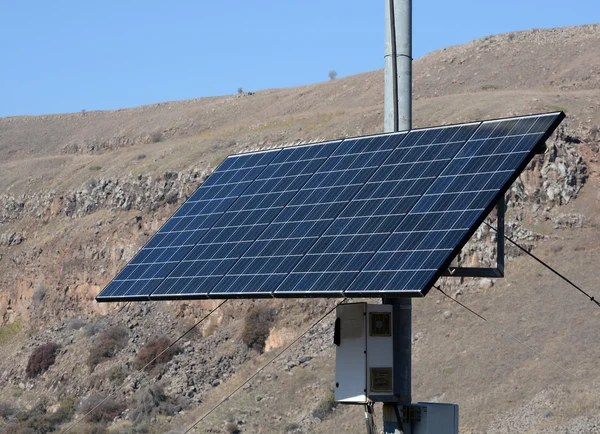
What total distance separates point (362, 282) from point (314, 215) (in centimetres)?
223

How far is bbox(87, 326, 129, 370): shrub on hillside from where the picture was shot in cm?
5281

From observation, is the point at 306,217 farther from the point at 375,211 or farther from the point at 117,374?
the point at 117,374

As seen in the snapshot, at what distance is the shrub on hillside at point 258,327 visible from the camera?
160ft

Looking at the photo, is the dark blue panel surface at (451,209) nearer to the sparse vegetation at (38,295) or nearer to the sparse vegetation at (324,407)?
the sparse vegetation at (324,407)

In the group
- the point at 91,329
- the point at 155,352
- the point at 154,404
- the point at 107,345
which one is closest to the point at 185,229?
the point at 154,404

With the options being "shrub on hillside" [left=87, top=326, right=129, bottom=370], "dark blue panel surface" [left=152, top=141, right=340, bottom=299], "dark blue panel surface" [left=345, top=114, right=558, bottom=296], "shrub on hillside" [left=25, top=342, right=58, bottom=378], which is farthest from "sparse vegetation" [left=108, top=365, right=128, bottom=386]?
"dark blue panel surface" [left=345, top=114, right=558, bottom=296]

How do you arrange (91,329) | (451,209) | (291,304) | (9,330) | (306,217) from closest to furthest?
1. (451,209)
2. (306,217)
3. (291,304)
4. (91,329)
5. (9,330)

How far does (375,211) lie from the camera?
13.7 meters

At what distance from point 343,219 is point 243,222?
2.00 metres

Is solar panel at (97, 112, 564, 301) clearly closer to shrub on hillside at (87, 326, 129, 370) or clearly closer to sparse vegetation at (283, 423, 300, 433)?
sparse vegetation at (283, 423, 300, 433)

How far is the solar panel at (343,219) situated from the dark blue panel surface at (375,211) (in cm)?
2

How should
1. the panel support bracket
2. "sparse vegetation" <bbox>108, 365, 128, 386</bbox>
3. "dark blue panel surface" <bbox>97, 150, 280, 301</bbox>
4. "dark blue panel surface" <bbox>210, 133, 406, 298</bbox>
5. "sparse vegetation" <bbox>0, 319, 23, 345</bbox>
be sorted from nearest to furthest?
1. the panel support bracket
2. "dark blue panel surface" <bbox>210, 133, 406, 298</bbox>
3. "dark blue panel surface" <bbox>97, 150, 280, 301</bbox>
4. "sparse vegetation" <bbox>108, 365, 128, 386</bbox>
5. "sparse vegetation" <bbox>0, 319, 23, 345</bbox>

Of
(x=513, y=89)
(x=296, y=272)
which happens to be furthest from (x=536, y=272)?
(x=296, y=272)

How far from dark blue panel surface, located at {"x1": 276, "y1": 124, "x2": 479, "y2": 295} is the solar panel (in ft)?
0.06
